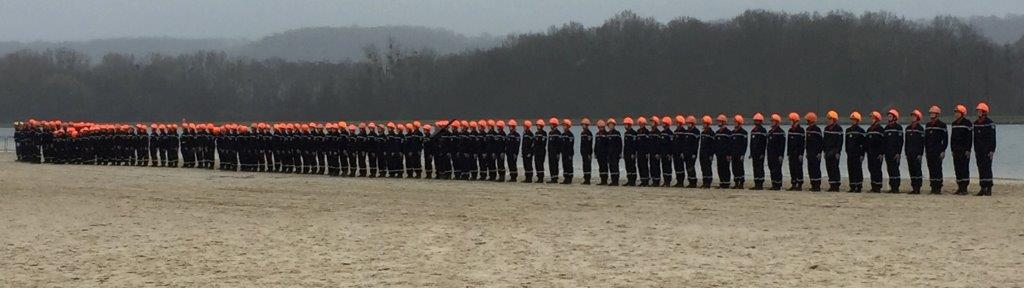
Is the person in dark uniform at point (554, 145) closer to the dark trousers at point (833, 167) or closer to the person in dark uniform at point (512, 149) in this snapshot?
the person in dark uniform at point (512, 149)

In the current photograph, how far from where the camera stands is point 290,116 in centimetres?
10062

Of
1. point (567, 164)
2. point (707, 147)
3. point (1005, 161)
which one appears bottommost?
point (1005, 161)

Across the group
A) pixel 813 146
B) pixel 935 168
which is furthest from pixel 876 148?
pixel 813 146

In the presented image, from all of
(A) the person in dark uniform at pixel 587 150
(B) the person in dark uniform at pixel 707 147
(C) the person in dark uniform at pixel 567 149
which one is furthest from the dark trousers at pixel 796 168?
(C) the person in dark uniform at pixel 567 149

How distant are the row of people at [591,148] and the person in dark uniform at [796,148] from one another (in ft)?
0.05

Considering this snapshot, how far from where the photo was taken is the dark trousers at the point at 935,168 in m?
17.7

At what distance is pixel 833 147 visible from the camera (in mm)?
18625

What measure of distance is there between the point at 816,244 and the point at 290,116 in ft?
302

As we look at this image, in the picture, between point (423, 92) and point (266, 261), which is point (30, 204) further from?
point (423, 92)

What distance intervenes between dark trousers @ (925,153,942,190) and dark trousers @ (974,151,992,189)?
558 millimetres

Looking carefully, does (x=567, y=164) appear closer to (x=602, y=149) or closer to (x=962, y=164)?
(x=602, y=149)

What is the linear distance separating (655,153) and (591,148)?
66.2 inches

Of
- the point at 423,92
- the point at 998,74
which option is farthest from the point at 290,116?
the point at 998,74

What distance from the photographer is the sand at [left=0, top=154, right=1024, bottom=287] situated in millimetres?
9586
